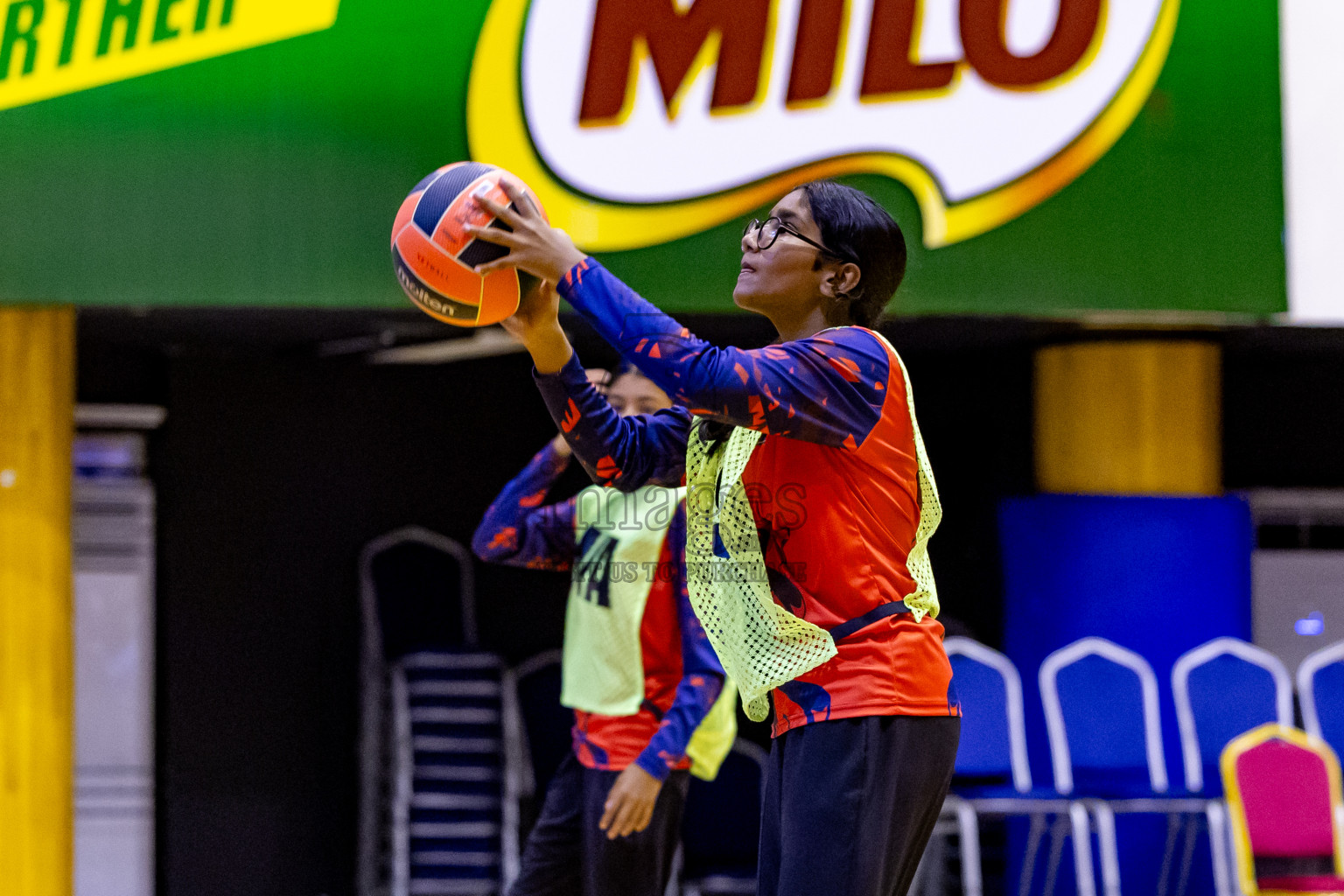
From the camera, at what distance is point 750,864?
20.0 feet

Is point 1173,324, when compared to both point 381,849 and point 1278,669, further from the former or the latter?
point 381,849

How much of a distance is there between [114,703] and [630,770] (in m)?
3.73

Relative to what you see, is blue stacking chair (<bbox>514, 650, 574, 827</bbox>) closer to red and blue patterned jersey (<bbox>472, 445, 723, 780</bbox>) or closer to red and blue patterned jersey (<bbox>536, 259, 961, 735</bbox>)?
red and blue patterned jersey (<bbox>472, 445, 723, 780</bbox>)

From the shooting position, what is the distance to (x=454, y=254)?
8.63 feet

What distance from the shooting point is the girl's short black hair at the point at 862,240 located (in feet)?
8.65

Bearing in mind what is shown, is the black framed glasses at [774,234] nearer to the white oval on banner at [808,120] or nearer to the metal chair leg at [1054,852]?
the white oval on banner at [808,120]

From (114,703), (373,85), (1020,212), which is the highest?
(373,85)

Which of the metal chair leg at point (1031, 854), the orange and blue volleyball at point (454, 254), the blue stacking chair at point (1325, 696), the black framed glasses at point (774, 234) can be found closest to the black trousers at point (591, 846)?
the orange and blue volleyball at point (454, 254)

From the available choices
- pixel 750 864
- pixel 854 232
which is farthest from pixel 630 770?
pixel 750 864

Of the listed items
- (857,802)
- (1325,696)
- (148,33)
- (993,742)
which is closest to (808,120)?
(148,33)

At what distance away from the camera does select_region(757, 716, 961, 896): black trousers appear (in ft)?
7.77

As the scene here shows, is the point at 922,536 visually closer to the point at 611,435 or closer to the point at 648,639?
the point at 611,435

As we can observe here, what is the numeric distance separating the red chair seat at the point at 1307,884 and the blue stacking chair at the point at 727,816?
1.98m

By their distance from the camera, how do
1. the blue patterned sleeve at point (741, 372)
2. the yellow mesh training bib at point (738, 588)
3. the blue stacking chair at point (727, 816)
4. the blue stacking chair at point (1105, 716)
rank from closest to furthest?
the blue patterned sleeve at point (741, 372) < the yellow mesh training bib at point (738, 588) < the blue stacking chair at point (1105, 716) < the blue stacking chair at point (727, 816)
